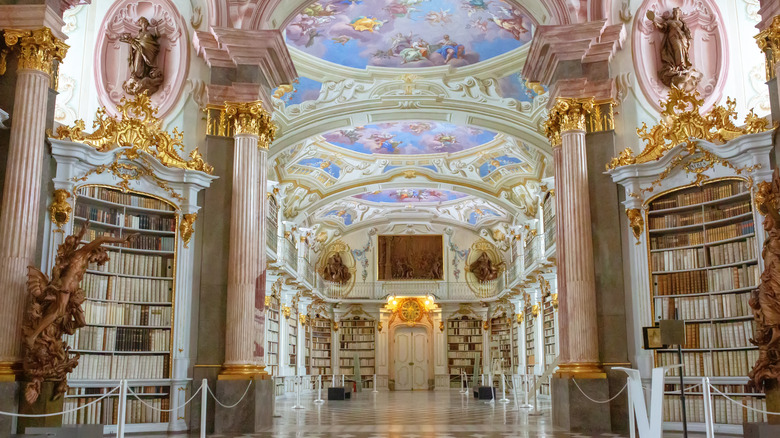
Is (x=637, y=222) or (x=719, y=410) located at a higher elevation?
(x=637, y=222)

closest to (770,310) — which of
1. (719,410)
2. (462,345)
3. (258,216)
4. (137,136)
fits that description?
(719,410)

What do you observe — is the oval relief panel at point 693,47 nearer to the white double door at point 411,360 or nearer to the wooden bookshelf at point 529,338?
the wooden bookshelf at point 529,338

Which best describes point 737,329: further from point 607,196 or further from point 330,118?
point 330,118

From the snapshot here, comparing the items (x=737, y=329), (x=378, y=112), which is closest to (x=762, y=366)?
(x=737, y=329)

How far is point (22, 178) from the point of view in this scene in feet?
27.5

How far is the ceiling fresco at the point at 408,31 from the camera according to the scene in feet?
47.5

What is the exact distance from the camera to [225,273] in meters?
10.7

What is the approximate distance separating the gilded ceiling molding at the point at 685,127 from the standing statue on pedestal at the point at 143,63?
699 centimetres

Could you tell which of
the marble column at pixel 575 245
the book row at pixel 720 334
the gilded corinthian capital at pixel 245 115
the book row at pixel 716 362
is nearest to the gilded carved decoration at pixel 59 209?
the gilded corinthian capital at pixel 245 115

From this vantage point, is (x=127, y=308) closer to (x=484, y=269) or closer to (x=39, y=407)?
(x=39, y=407)

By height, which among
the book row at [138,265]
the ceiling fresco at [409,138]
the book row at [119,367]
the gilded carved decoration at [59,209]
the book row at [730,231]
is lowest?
the book row at [119,367]

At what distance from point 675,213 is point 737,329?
1816 millimetres

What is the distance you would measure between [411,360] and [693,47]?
2259cm

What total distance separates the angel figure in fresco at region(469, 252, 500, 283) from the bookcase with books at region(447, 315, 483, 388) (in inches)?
73.8
